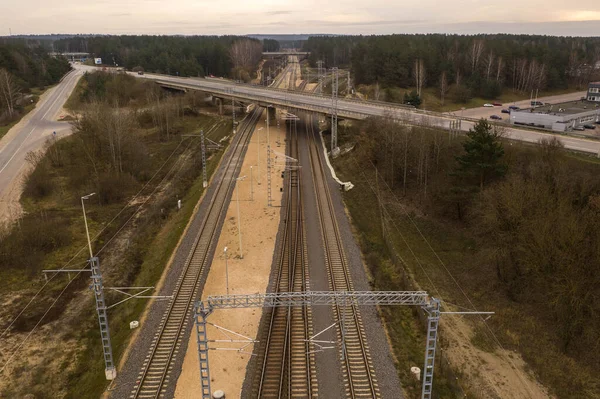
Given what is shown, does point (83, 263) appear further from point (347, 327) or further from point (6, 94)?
point (6, 94)

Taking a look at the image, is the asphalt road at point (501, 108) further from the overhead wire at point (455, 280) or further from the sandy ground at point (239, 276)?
the sandy ground at point (239, 276)

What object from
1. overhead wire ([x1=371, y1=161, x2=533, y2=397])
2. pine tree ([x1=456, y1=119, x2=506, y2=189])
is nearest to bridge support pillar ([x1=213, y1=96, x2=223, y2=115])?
overhead wire ([x1=371, y1=161, x2=533, y2=397])

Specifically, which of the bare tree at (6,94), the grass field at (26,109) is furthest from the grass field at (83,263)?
the bare tree at (6,94)

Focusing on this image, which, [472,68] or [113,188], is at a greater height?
[472,68]

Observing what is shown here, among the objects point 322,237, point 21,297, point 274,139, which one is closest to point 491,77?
point 274,139

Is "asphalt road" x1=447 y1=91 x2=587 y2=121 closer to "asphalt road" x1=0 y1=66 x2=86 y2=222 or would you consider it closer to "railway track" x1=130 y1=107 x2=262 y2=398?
"railway track" x1=130 y1=107 x2=262 y2=398

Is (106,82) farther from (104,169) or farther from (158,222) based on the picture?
(158,222)

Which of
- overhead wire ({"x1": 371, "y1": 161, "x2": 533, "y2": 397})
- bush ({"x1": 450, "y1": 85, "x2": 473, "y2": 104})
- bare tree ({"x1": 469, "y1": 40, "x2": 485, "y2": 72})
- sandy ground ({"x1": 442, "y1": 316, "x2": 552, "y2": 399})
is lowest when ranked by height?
sandy ground ({"x1": 442, "y1": 316, "x2": 552, "y2": 399})

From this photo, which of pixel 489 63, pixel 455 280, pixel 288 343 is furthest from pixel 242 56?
pixel 288 343
